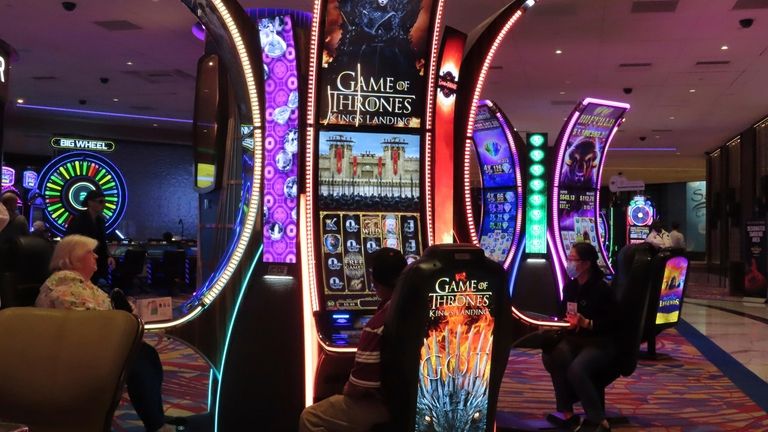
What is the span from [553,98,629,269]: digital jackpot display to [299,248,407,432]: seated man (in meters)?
6.24


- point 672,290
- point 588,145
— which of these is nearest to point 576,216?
point 588,145

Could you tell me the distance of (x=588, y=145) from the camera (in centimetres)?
896

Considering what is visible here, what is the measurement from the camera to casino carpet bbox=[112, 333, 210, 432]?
4.38 meters

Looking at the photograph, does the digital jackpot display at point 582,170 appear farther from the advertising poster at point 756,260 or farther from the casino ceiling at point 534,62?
the advertising poster at point 756,260

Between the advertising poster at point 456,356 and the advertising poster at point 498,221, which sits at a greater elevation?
the advertising poster at point 498,221

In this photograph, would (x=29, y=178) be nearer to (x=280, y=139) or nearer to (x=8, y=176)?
(x=8, y=176)

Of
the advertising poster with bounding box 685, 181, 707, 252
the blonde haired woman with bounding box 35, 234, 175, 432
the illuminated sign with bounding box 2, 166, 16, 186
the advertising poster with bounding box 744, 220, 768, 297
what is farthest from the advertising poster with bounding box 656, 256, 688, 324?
the advertising poster with bounding box 685, 181, 707, 252

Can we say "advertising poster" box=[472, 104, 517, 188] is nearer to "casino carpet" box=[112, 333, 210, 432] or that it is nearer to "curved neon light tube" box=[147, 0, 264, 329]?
"casino carpet" box=[112, 333, 210, 432]

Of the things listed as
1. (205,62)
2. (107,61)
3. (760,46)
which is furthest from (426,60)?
(107,61)

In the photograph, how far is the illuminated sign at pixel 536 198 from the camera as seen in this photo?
28.0 feet

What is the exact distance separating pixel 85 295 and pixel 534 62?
7.86 meters

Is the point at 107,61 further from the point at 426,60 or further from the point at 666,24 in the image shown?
the point at 426,60

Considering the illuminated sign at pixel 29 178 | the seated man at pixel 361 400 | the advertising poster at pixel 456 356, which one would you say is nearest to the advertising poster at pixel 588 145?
the advertising poster at pixel 456 356

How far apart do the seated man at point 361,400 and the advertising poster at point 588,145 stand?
6.51 m
